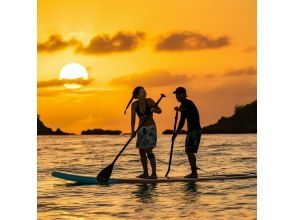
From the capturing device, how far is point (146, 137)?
911 cm

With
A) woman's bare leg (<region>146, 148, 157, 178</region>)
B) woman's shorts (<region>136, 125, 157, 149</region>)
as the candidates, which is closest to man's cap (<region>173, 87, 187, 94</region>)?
woman's shorts (<region>136, 125, 157, 149</region>)

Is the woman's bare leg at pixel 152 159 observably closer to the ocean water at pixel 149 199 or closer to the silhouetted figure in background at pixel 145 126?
the silhouetted figure in background at pixel 145 126

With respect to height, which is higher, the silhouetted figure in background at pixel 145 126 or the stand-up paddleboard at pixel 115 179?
the silhouetted figure in background at pixel 145 126

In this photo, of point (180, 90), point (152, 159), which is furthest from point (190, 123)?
point (152, 159)

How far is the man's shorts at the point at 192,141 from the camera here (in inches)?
365

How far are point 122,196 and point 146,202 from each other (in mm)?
470

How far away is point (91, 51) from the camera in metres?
8.71

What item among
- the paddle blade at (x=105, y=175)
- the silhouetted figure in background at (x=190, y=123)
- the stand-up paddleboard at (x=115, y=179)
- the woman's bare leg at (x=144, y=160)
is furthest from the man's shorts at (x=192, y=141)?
the paddle blade at (x=105, y=175)

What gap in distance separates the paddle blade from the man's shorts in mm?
1135

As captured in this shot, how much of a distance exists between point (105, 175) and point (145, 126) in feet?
2.98

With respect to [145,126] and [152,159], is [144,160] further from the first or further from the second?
[145,126]

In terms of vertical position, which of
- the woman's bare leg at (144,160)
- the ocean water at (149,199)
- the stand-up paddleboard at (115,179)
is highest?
the woman's bare leg at (144,160)
